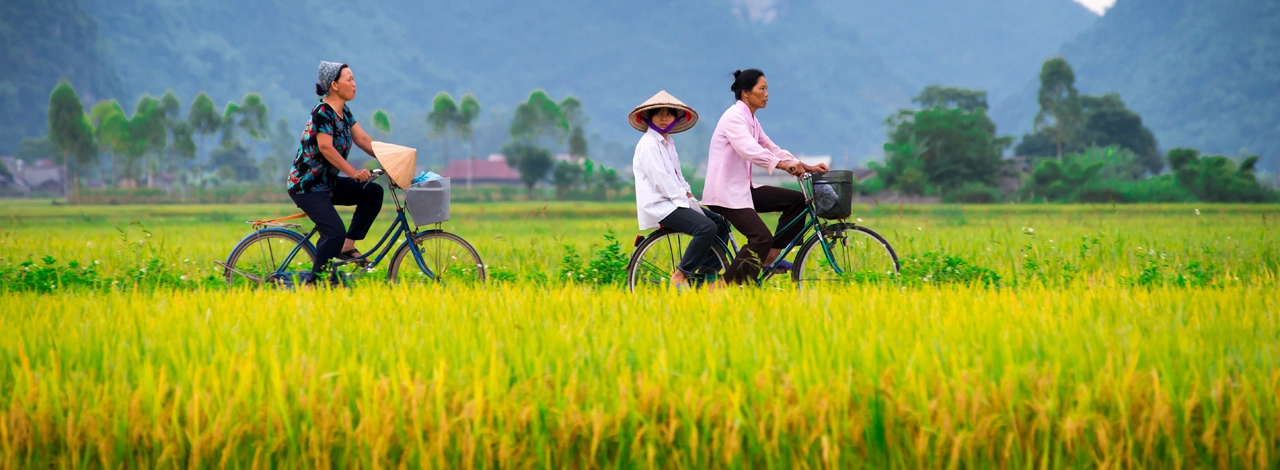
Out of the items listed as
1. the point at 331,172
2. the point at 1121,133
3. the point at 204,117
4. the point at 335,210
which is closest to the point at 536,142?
the point at 204,117

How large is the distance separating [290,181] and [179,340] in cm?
270

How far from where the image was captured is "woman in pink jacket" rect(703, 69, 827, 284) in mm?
6094

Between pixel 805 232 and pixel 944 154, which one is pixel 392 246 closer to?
pixel 805 232

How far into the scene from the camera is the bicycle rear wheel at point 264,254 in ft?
22.8

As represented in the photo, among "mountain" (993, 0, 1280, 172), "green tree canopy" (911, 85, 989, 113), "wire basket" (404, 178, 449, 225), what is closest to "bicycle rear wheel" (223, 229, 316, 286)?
"wire basket" (404, 178, 449, 225)

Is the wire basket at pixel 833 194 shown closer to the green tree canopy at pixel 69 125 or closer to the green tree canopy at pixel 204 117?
the green tree canopy at pixel 69 125

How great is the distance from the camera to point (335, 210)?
6.53 m

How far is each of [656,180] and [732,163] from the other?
0.58 meters

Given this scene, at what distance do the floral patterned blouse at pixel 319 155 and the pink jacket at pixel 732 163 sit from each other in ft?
8.57

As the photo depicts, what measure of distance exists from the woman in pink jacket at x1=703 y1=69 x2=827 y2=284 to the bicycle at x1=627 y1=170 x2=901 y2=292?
0.13m

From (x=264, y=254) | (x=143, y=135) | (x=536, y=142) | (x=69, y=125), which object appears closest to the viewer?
(x=264, y=254)

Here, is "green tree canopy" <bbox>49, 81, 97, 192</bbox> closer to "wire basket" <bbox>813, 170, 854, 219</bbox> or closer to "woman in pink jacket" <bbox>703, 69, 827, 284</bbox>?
"woman in pink jacket" <bbox>703, 69, 827, 284</bbox>

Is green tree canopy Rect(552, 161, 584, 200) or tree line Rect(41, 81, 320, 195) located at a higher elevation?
tree line Rect(41, 81, 320, 195)

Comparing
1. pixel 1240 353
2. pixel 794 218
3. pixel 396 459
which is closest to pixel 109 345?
pixel 396 459
